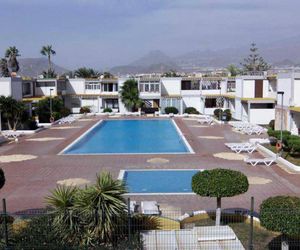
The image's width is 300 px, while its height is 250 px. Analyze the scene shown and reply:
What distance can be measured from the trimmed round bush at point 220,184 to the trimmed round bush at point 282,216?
186 centimetres

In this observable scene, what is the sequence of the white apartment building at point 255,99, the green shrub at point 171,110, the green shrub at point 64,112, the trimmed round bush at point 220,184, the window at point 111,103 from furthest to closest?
the window at point 111,103
the green shrub at point 171,110
the green shrub at point 64,112
the white apartment building at point 255,99
the trimmed round bush at point 220,184

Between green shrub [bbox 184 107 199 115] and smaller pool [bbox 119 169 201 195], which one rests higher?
green shrub [bbox 184 107 199 115]

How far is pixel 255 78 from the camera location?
42688 mm

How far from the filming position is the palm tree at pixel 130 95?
5188 cm

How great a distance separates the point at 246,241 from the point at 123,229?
3215 mm

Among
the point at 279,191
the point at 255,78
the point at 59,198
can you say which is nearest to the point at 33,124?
the point at 255,78

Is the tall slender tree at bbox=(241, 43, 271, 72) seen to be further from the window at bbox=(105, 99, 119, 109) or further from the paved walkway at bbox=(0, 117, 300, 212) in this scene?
the paved walkway at bbox=(0, 117, 300, 212)

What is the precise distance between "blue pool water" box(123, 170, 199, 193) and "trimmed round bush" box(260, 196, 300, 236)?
26.8 ft

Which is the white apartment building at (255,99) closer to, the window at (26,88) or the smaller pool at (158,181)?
the smaller pool at (158,181)

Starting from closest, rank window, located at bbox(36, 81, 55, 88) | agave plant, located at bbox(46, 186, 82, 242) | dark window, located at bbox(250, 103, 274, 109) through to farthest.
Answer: agave plant, located at bbox(46, 186, 82, 242), dark window, located at bbox(250, 103, 274, 109), window, located at bbox(36, 81, 55, 88)

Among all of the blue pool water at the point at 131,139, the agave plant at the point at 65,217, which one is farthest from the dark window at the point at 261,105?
the agave plant at the point at 65,217

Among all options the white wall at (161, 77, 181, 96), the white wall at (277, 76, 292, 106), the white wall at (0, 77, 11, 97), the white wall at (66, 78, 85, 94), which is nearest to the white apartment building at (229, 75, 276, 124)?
the white wall at (277, 76, 292, 106)

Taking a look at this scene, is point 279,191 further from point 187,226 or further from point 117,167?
point 117,167

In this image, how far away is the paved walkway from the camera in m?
16.4
